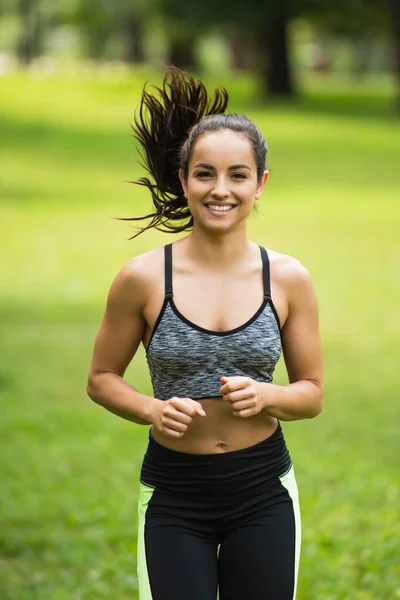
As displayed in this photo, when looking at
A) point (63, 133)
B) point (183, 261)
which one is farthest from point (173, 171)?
point (63, 133)

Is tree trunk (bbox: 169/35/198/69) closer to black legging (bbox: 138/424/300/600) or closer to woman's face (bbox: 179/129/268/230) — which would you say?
woman's face (bbox: 179/129/268/230)

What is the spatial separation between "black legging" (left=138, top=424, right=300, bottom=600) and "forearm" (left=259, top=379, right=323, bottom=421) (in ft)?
0.43

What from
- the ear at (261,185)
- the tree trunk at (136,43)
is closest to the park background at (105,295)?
the ear at (261,185)

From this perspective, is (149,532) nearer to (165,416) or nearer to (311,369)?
(165,416)

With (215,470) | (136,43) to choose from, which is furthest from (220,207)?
(136,43)

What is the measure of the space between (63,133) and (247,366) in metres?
31.4

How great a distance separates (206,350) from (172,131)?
80cm

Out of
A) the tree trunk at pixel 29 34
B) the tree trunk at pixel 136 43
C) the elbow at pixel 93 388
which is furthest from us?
the tree trunk at pixel 29 34

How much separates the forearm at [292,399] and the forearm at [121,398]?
30 centimetres

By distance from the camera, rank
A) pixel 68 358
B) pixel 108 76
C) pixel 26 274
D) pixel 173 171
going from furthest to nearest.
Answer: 1. pixel 108 76
2. pixel 26 274
3. pixel 68 358
4. pixel 173 171

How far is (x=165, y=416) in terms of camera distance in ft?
10.9

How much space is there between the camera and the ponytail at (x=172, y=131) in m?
3.84

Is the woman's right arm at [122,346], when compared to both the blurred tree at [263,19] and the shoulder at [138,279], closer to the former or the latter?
the shoulder at [138,279]

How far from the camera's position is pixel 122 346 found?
364cm
